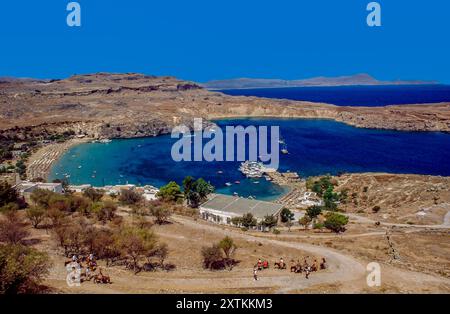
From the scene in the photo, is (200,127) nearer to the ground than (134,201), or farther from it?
farther from it

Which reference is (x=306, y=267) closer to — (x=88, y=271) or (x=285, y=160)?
(x=88, y=271)

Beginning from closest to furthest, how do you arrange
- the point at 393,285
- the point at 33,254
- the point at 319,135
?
1. the point at 33,254
2. the point at 393,285
3. the point at 319,135

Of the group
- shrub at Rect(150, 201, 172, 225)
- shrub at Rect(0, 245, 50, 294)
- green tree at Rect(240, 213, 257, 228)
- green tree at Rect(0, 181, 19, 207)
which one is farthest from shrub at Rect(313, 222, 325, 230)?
green tree at Rect(0, 181, 19, 207)

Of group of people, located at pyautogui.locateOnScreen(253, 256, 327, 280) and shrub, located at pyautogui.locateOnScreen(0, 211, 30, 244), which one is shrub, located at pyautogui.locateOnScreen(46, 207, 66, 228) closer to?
shrub, located at pyautogui.locateOnScreen(0, 211, 30, 244)

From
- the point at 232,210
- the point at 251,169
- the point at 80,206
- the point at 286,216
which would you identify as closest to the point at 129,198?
the point at 80,206
